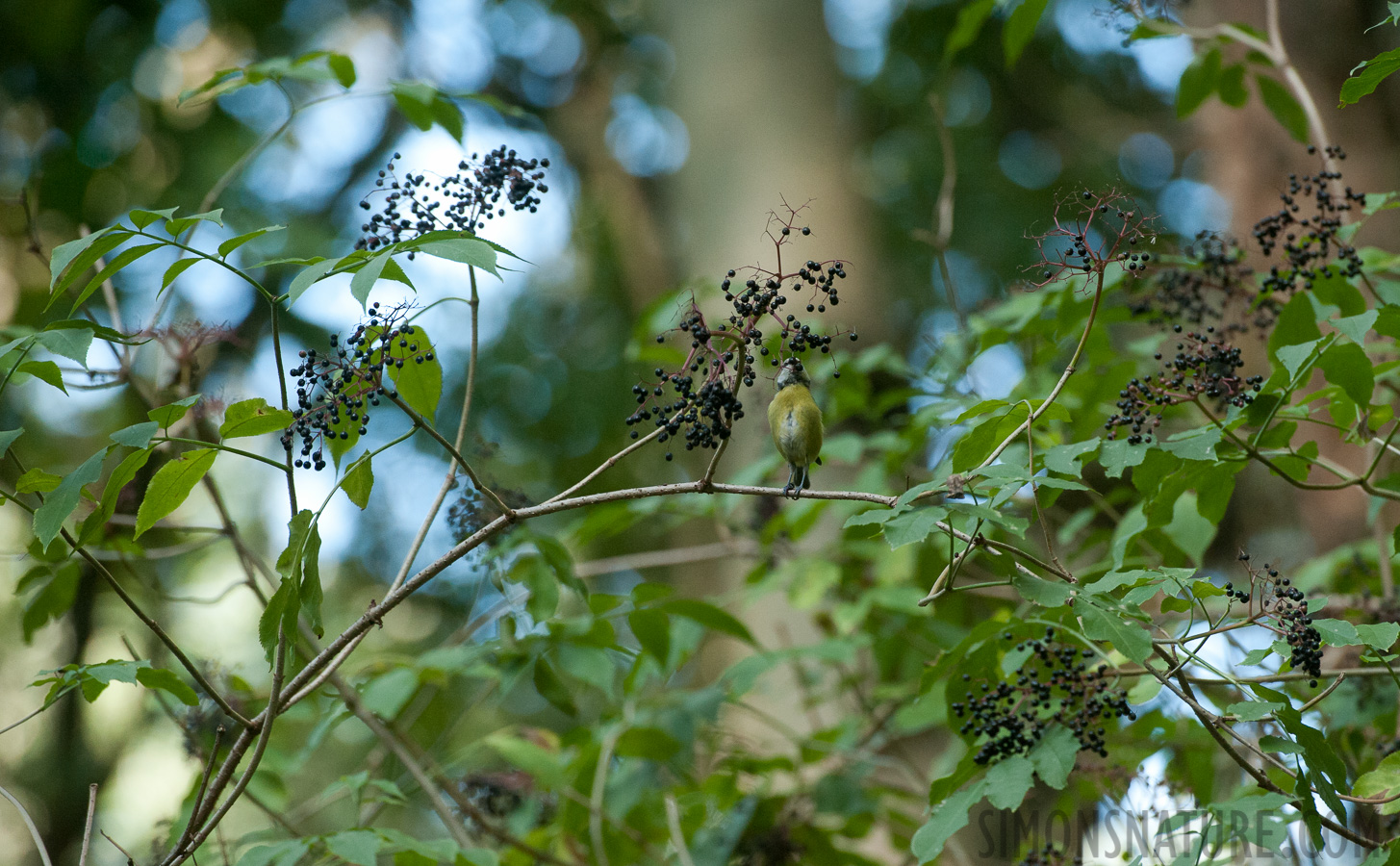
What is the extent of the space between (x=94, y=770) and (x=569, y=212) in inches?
232

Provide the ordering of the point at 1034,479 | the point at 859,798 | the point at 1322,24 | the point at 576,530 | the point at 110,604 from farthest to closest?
1. the point at 110,604
2. the point at 1322,24
3. the point at 576,530
4. the point at 859,798
5. the point at 1034,479

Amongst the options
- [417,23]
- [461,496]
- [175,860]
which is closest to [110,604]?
[417,23]

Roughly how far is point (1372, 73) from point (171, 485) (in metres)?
2.34

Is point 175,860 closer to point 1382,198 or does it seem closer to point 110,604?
point 1382,198

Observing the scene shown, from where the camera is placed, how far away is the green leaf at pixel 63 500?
1787 mm

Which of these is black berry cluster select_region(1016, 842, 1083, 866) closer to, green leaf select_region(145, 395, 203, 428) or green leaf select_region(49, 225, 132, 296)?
green leaf select_region(145, 395, 203, 428)

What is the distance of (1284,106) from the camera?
3.42 meters

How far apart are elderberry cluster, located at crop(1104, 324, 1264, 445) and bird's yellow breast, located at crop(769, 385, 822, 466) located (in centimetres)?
68

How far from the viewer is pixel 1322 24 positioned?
4.85 m

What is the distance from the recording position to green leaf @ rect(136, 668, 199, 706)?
6.79 ft

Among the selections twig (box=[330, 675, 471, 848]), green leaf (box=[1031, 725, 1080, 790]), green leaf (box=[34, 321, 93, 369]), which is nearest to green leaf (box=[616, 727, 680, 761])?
twig (box=[330, 675, 471, 848])

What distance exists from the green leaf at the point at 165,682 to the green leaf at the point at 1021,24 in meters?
2.91

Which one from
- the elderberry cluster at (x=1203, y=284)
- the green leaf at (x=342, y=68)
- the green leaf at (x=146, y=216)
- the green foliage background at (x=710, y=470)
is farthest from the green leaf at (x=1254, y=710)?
the green leaf at (x=342, y=68)

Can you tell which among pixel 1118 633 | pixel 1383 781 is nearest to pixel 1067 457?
pixel 1118 633
